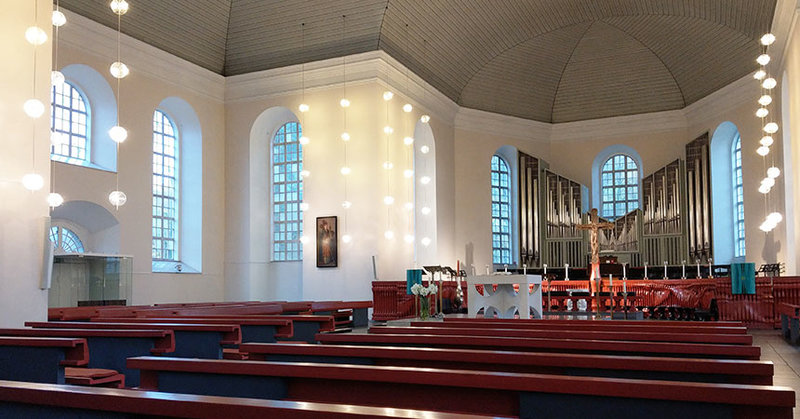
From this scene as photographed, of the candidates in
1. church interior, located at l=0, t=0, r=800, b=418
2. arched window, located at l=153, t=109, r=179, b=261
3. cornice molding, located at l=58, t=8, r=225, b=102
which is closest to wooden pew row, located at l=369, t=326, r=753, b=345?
church interior, located at l=0, t=0, r=800, b=418

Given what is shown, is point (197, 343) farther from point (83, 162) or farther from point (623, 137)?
point (623, 137)

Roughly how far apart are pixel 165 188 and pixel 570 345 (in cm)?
1426

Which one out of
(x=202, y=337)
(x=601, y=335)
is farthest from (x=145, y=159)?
(x=601, y=335)

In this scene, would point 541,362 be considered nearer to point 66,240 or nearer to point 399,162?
point 66,240

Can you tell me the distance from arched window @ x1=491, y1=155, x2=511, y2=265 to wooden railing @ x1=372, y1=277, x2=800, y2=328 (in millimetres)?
4351

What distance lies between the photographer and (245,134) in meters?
17.6

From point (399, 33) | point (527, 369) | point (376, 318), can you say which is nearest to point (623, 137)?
point (399, 33)

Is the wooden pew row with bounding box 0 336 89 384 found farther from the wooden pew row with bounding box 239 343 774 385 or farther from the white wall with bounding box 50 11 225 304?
the white wall with bounding box 50 11 225 304

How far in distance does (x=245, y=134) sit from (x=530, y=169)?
839cm

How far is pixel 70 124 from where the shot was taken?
46.7 ft

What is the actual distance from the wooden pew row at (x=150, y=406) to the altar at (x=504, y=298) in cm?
853

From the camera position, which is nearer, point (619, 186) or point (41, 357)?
point (41, 357)

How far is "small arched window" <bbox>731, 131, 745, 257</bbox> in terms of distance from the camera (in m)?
18.2

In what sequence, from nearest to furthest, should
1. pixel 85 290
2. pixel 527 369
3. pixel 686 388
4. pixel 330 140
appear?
pixel 686 388
pixel 527 369
pixel 85 290
pixel 330 140
